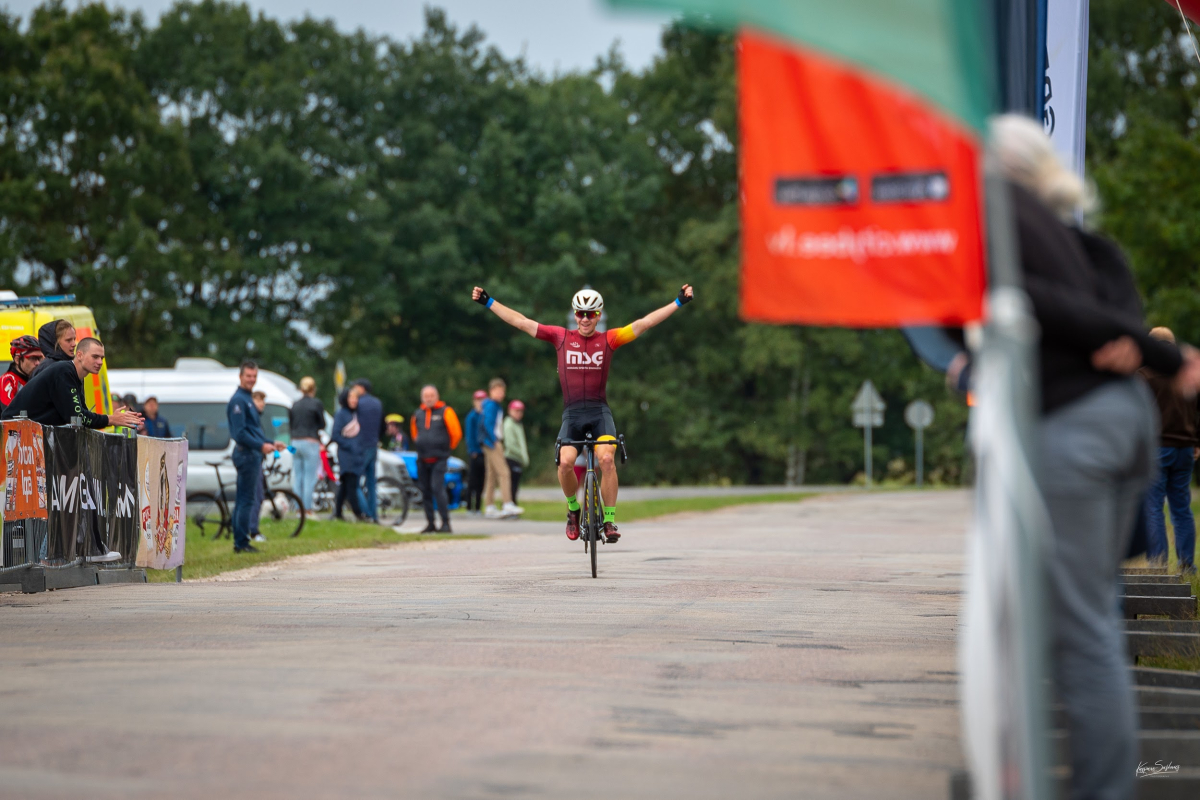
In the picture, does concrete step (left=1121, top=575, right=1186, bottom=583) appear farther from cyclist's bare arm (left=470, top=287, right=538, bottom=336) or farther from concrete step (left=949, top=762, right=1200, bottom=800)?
cyclist's bare arm (left=470, top=287, right=538, bottom=336)

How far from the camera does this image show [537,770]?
4.70m

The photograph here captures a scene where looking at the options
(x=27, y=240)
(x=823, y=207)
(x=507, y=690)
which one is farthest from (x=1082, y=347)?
(x=27, y=240)

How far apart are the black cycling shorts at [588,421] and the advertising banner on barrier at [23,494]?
4.37m

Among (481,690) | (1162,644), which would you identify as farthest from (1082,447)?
(1162,644)

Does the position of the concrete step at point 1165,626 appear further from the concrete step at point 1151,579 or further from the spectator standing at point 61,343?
the spectator standing at point 61,343

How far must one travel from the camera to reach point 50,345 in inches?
493

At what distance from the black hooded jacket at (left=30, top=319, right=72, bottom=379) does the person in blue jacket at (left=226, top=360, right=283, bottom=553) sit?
11.5ft

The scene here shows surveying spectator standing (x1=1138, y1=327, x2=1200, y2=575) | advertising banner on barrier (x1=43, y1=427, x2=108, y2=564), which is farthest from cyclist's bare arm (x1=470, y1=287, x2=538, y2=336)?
spectator standing (x1=1138, y1=327, x2=1200, y2=575)

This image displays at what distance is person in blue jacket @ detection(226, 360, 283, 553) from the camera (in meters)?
15.7

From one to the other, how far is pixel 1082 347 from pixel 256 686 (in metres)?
3.74

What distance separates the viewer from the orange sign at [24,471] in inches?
404

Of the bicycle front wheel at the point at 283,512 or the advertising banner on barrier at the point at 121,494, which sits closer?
the advertising banner on barrier at the point at 121,494

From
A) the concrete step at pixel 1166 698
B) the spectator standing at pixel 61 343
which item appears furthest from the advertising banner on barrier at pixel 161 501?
the concrete step at pixel 1166 698

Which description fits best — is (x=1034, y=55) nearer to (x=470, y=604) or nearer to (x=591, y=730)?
(x=470, y=604)
